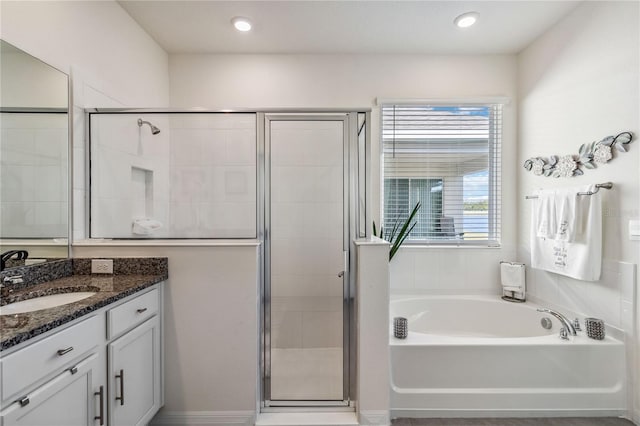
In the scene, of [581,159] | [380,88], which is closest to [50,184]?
[380,88]

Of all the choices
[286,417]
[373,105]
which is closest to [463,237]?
[373,105]

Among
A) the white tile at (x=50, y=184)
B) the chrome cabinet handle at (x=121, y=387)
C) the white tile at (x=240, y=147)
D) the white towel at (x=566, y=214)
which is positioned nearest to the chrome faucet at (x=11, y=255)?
the white tile at (x=50, y=184)

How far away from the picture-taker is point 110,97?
199 centimetres

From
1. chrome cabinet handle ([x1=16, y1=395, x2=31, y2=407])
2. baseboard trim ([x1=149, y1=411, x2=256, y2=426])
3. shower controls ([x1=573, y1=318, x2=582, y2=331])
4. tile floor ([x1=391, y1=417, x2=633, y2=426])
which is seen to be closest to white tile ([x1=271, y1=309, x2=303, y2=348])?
baseboard trim ([x1=149, y1=411, x2=256, y2=426])

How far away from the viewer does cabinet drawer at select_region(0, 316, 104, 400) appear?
33.9 inches

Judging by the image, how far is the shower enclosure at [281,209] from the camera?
5.93 ft

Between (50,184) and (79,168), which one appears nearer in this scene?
(50,184)

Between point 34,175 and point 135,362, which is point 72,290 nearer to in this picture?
point 135,362

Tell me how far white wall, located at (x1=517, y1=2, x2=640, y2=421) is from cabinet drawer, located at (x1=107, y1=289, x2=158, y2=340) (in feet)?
9.00

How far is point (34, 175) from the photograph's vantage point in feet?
4.92

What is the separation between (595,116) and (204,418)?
3.11 meters

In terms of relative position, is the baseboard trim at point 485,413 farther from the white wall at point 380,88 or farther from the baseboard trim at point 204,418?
the white wall at point 380,88

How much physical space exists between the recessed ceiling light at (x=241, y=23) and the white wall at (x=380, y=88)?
380mm

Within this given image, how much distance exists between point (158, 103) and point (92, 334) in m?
2.04
